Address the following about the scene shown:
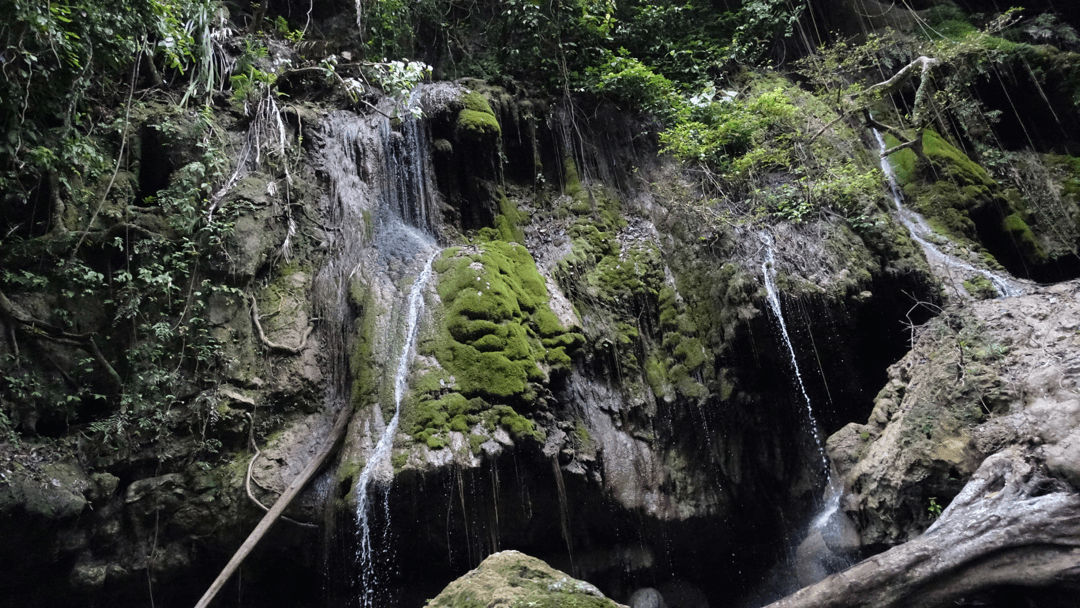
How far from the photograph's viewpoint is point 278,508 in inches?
235

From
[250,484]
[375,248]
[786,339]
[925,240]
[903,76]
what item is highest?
[903,76]

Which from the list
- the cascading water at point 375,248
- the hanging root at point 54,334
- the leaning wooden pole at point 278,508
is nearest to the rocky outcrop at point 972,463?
the cascading water at point 375,248

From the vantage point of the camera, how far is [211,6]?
24.4ft

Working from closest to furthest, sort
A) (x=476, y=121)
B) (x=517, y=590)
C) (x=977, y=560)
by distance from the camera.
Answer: (x=517, y=590) < (x=977, y=560) < (x=476, y=121)

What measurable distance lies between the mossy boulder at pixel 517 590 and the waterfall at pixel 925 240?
23.5 ft

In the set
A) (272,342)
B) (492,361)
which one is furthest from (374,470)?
(272,342)

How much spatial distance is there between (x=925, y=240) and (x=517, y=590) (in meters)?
9.25

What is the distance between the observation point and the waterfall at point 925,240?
27.3 feet

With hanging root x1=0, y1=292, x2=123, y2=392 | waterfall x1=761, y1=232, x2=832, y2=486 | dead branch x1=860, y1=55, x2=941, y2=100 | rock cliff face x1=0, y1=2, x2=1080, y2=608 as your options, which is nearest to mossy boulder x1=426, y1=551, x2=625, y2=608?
rock cliff face x1=0, y1=2, x2=1080, y2=608

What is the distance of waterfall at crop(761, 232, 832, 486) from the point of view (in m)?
7.93

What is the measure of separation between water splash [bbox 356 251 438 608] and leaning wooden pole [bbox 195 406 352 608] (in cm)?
68

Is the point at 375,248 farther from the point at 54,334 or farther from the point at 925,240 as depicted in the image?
the point at 925,240

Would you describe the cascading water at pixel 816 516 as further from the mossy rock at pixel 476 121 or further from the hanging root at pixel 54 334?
the hanging root at pixel 54 334

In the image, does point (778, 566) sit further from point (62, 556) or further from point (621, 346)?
point (62, 556)
